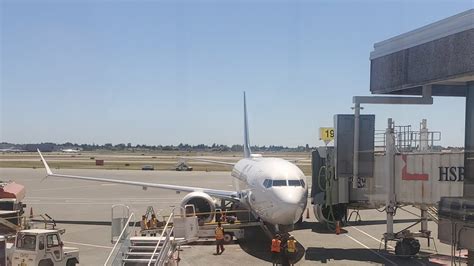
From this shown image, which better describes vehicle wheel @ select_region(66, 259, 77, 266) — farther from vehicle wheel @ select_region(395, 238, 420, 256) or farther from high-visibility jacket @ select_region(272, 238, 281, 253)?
vehicle wheel @ select_region(395, 238, 420, 256)

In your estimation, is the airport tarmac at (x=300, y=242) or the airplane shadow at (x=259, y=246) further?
the airplane shadow at (x=259, y=246)

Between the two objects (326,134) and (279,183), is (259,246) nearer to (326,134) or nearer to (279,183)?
(279,183)

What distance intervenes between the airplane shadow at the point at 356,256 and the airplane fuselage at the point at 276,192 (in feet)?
6.09

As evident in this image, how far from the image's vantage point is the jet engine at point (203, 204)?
2442cm

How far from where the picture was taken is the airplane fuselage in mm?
18672

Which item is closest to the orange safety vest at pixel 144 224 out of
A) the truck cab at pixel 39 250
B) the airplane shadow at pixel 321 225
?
the truck cab at pixel 39 250

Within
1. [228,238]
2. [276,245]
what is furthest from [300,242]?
[276,245]

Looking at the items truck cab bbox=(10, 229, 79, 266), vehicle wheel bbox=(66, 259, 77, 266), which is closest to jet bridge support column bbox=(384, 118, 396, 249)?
vehicle wheel bbox=(66, 259, 77, 266)

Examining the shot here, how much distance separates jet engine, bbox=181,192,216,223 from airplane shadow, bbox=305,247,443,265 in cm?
546

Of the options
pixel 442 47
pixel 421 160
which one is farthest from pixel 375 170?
pixel 442 47

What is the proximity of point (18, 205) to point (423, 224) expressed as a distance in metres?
18.9

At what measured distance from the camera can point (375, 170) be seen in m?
19.5

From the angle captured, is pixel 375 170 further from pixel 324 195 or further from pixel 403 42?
pixel 403 42

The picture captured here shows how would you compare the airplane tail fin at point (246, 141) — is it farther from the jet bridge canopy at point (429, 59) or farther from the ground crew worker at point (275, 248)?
the jet bridge canopy at point (429, 59)
